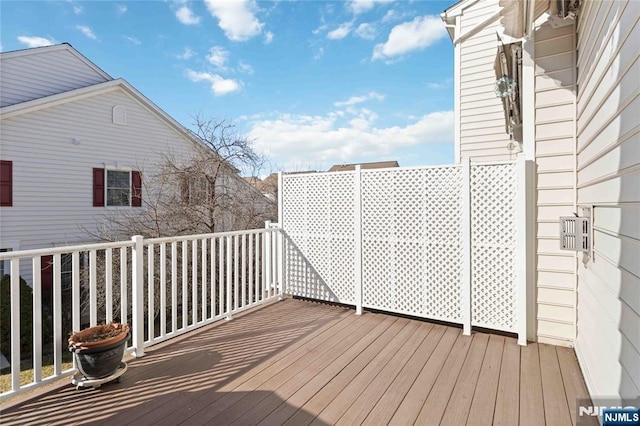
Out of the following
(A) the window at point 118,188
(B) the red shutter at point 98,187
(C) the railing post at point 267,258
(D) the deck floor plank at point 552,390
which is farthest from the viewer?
(A) the window at point 118,188

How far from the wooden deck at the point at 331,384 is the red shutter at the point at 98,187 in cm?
737

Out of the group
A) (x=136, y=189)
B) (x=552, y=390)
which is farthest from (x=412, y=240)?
(x=136, y=189)

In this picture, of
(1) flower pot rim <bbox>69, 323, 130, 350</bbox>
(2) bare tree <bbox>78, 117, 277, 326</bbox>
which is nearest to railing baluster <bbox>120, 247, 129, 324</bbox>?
(1) flower pot rim <bbox>69, 323, 130, 350</bbox>

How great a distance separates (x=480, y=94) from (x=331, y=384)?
5.89 meters

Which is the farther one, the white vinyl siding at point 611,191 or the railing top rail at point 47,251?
the railing top rail at point 47,251

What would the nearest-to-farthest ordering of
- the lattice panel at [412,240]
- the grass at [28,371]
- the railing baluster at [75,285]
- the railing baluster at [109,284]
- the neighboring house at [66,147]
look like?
the railing baluster at [75,285]
the railing baluster at [109,284]
the lattice panel at [412,240]
the grass at [28,371]
the neighboring house at [66,147]

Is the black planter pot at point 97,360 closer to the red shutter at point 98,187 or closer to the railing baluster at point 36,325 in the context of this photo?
the railing baluster at point 36,325

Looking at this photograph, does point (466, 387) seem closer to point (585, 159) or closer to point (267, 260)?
point (585, 159)

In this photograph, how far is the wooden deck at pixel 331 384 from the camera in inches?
79.4

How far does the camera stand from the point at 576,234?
7.86 ft

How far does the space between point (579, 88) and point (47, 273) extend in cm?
1032

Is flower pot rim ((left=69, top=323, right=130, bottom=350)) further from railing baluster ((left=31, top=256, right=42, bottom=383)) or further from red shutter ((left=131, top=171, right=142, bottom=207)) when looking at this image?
red shutter ((left=131, top=171, right=142, bottom=207))

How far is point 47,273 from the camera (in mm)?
7875

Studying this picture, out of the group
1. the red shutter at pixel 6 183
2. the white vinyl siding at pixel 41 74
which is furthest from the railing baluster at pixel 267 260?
the white vinyl siding at pixel 41 74
